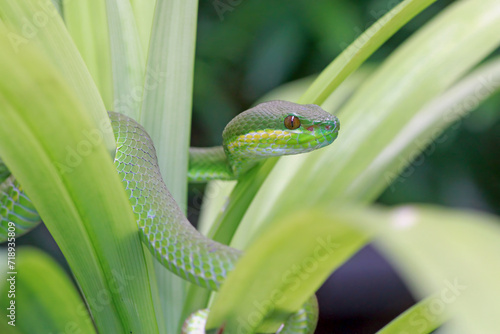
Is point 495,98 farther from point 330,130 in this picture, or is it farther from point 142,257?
point 142,257

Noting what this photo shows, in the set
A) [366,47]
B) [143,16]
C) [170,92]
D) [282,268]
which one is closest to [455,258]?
[282,268]

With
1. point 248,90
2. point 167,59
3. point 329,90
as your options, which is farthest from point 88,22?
point 248,90

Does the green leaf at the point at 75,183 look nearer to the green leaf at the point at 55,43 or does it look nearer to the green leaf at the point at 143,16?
the green leaf at the point at 55,43

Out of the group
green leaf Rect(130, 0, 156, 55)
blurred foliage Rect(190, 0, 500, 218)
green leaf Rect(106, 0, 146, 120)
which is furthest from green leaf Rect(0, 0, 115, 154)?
blurred foliage Rect(190, 0, 500, 218)

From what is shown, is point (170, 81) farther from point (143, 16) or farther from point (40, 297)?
point (40, 297)

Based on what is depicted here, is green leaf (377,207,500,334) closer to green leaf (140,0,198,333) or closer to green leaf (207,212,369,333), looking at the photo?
green leaf (207,212,369,333)

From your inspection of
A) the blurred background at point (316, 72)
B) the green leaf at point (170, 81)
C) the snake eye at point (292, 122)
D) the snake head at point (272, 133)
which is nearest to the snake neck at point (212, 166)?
the snake head at point (272, 133)
